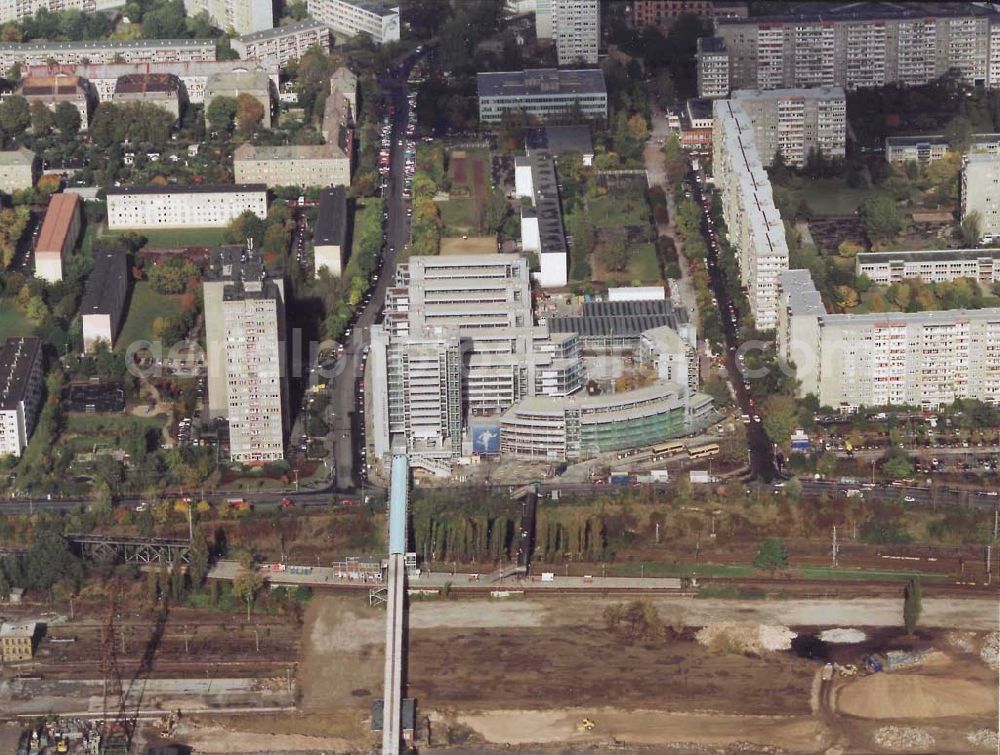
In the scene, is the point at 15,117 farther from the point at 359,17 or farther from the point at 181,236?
the point at 359,17

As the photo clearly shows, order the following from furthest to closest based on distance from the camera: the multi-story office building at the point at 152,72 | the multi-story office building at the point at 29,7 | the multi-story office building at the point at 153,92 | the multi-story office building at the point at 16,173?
1. the multi-story office building at the point at 29,7
2. the multi-story office building at the point at 152,72
3. the multi-story office building at the point at 153,92
4. the multi-story office building at the point at 16,173

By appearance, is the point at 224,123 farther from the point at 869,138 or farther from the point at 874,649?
the point at 874,649

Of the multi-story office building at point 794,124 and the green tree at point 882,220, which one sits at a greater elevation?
the multi-story office building at point 794,124

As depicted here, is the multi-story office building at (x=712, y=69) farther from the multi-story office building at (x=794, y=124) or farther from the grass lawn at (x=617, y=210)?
the grass lawn at (x=617, y=210)

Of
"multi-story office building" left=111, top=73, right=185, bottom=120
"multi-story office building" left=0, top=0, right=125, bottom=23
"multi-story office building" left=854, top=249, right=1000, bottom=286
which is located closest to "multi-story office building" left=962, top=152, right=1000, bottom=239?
"multi-story office building" left=854, top=249, right=1000, bottom=286

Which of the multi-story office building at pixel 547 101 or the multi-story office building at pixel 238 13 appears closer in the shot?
the multi-story office building at pixel 547 101

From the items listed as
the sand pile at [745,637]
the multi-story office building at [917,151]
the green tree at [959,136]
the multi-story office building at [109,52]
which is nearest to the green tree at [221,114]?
the multi-story office building at [109,52]

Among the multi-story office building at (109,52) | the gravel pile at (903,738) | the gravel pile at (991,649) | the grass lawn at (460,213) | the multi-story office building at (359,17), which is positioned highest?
the multi-story office building at (359,17)
